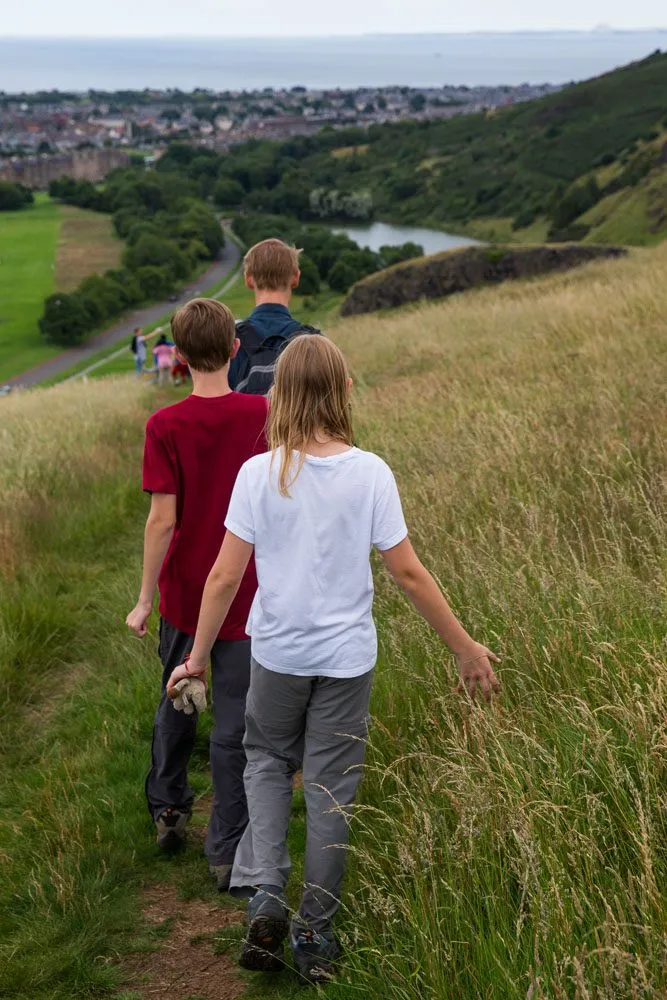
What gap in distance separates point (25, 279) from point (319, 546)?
347 ft

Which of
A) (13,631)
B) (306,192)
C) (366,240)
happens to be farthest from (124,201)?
(13,631)

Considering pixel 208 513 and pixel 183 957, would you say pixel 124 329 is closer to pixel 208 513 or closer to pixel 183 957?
pixel 208 513

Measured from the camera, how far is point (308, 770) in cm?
282

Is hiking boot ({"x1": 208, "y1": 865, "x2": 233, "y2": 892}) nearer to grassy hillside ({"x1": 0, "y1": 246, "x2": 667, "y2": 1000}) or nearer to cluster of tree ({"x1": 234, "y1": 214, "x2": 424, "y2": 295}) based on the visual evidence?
grassy hillside ({"x1": 0, "y1": 246, "x2": 667, "y2": 1000})

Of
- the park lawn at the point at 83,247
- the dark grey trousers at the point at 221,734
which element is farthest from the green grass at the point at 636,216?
the dark grey trousers at the point at 221,734

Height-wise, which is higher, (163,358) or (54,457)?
(54,457)

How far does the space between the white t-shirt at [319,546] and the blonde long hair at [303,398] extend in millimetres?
43

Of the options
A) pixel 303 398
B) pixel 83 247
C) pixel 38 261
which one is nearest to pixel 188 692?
pixel 303 398

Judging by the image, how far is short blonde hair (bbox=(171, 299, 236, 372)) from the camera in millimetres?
3275

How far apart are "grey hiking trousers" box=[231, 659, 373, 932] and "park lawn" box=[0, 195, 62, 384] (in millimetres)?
68451

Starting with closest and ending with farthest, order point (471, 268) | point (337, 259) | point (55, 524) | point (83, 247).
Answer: point (55, 524)
point (471, 268)
point (337, 259)
point (83, 247)

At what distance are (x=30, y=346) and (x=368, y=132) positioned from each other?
132 m

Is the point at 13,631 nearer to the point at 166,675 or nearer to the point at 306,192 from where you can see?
the point at 166,675

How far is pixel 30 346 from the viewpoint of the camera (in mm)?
79125
